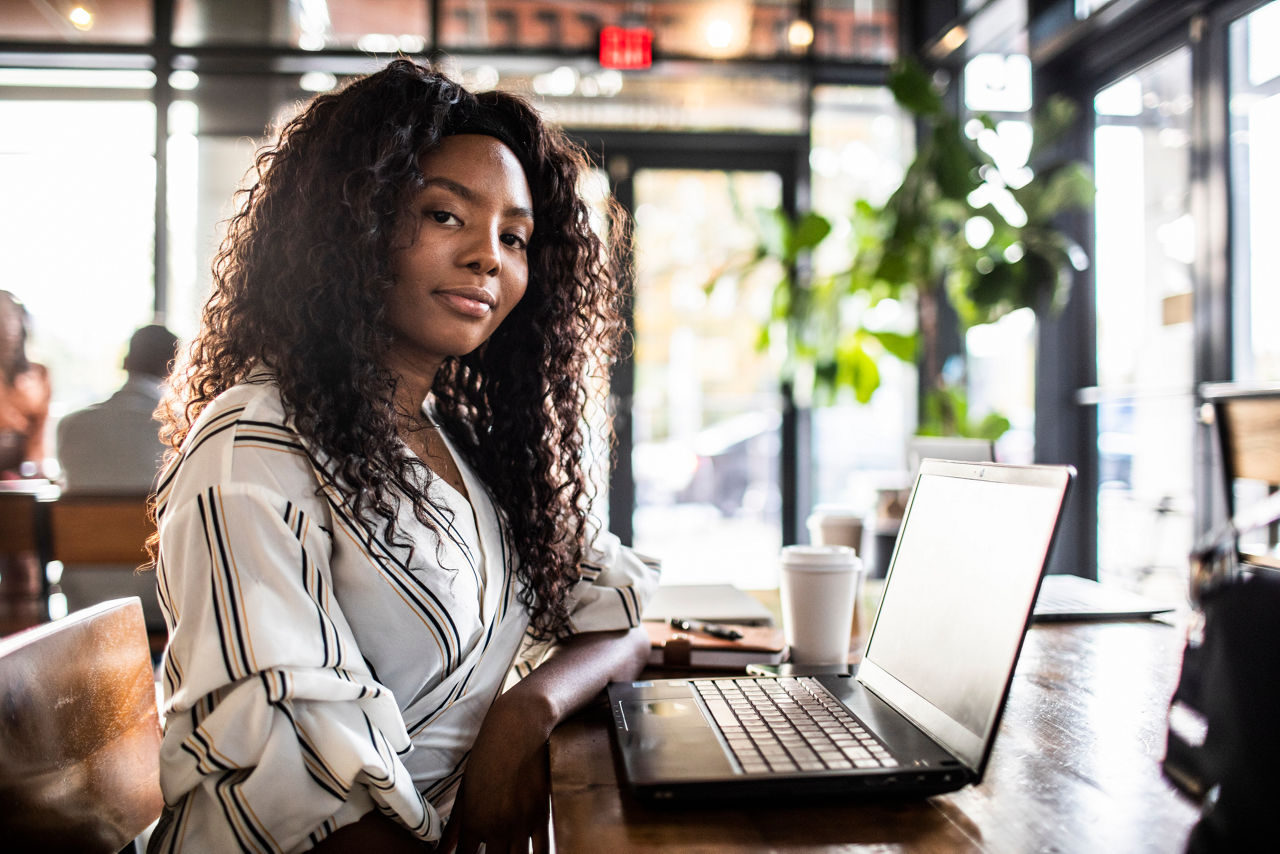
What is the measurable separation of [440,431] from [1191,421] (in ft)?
9.03

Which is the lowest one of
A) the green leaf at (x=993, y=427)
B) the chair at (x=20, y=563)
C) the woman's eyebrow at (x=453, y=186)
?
the chair at (x=20, y=563)

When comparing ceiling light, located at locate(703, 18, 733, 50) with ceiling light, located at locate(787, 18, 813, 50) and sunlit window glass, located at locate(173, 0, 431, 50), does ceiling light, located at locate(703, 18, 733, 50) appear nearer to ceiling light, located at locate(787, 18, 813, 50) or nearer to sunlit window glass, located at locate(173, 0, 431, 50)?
ceiling light, located at locate(787, 18, 813, 50)

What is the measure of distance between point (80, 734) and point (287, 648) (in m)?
0.26

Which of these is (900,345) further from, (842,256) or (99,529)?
(99,529)

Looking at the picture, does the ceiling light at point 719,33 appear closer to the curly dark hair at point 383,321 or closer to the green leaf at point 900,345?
the green leaf at point 900,345

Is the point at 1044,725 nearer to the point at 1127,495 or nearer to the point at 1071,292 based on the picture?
the point at 1127,495

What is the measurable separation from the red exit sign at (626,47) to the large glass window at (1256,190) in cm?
233

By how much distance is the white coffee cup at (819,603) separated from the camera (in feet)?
3.54

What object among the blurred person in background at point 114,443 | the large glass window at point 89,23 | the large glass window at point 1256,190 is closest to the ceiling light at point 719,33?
the large glass window at point 1256,190

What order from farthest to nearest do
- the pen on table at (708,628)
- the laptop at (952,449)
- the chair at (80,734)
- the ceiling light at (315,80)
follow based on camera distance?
the ceiling light at (315,80)
the laptop at (952,449)
the pen on table at (708,628)
the chair at (80,734)

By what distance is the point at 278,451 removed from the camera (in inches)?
32.9

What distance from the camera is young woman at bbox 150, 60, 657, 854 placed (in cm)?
74

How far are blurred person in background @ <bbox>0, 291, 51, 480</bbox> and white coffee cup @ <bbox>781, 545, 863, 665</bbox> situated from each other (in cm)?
339

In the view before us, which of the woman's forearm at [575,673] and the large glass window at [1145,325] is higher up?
the large glass window at [1145,325]
